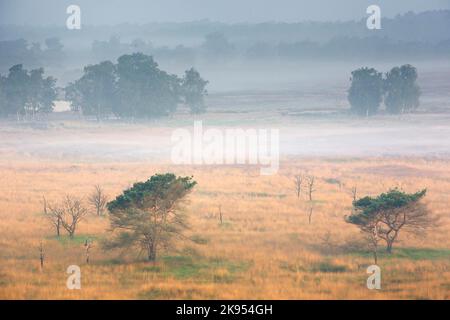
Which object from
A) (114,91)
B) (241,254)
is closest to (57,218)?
(241,254)

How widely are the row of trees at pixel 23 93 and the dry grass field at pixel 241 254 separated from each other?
96523 millimetres

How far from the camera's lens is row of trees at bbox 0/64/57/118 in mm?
171125

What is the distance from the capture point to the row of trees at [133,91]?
562ft

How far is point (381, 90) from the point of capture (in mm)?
176250

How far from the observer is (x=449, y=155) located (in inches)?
4542

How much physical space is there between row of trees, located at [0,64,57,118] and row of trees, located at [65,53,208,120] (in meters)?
6.13

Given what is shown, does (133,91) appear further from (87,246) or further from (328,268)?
(328,268)

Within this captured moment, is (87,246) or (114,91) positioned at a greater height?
(114,91)

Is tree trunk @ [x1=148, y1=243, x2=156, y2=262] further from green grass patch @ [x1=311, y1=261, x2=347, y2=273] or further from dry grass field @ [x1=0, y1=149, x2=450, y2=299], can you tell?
green grass patch @ [x1=311, y1=261, x2=347, y2=273]

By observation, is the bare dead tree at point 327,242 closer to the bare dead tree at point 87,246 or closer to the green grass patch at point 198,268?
the green grass patch at point 198,268

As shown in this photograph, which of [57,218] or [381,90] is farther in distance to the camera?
[381,90]

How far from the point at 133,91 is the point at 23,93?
26.2 metres
